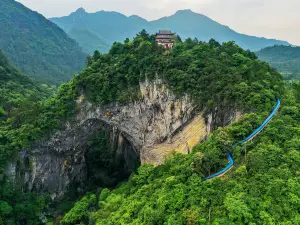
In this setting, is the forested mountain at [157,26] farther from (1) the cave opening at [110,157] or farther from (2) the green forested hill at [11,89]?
(1) the cave opening at [110,157]

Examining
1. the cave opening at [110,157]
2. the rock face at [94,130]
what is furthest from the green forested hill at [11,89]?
the cave opening at [110,157]

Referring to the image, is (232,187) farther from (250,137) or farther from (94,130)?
(94,130)

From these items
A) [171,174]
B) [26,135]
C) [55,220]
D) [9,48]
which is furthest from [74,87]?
[9,48]

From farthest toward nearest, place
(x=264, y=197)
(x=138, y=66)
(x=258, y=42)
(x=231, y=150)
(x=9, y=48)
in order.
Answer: (x=258, y=42), (x=9, y=48), (x=138, y=66), (x=231, y=150), (x=264, y=197)

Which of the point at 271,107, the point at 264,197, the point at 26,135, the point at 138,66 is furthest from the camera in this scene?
the point at 138,66

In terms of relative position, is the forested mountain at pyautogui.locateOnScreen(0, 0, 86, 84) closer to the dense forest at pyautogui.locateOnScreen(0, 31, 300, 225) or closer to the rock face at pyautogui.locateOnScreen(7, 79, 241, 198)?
the rock face at pyautogui.locateOnScreen(7, 79, 241, 198)

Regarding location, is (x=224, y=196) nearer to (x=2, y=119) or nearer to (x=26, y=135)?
(x=26, y=135)

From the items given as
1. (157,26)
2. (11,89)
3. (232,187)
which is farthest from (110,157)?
(157,26)
